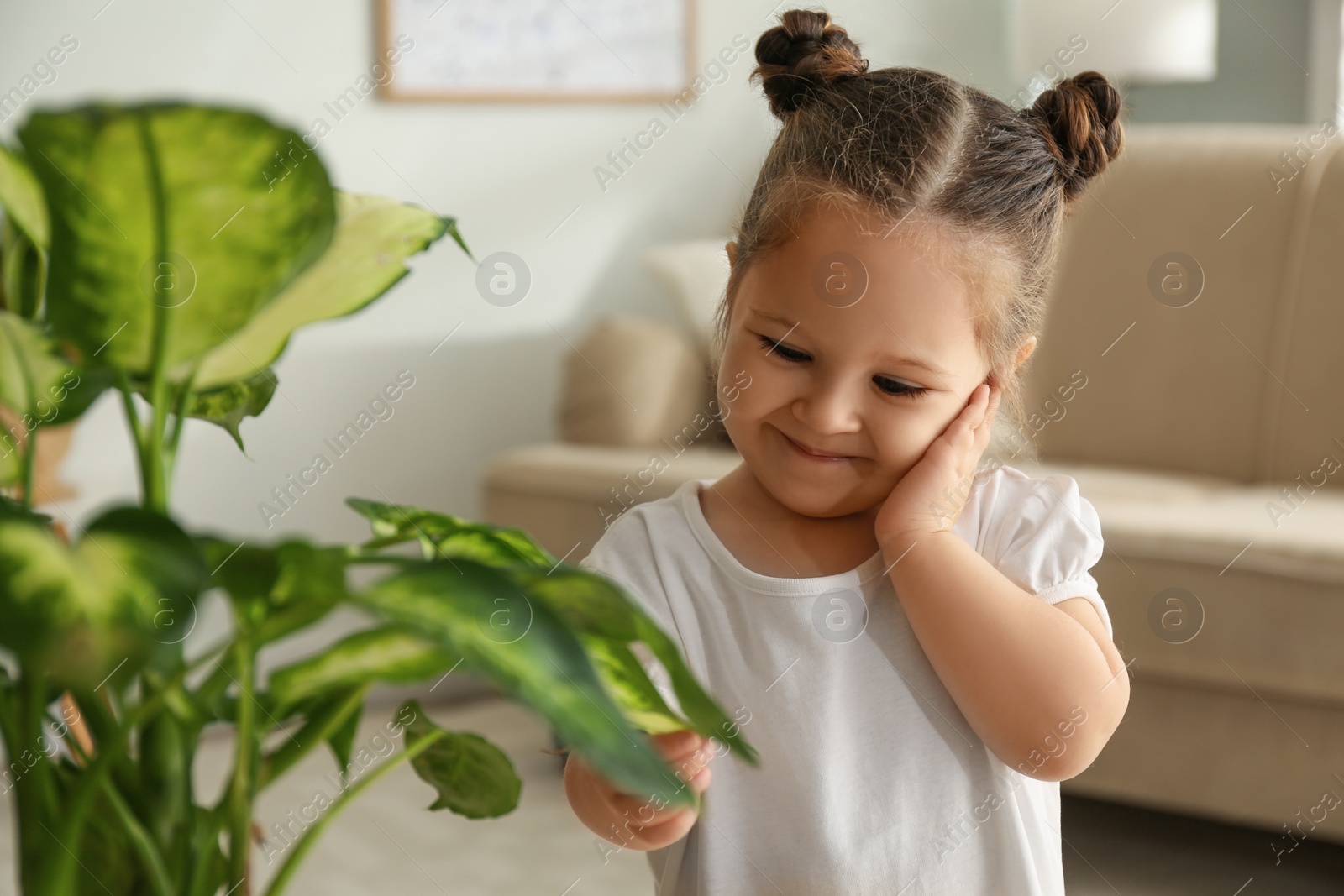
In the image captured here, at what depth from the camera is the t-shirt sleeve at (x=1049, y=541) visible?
0.76m

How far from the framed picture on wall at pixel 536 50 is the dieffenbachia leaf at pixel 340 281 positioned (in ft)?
7.55

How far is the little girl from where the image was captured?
73cm

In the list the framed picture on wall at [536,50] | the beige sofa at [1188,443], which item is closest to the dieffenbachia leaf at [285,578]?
the beige sofa at [1188,443]

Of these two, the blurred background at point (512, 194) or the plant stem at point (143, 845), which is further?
the blurred background at point (512, 194)

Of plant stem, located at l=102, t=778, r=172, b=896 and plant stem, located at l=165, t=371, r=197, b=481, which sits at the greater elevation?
plant stem, located at l=165, t=371, r=197, b=481

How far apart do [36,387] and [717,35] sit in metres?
2.91

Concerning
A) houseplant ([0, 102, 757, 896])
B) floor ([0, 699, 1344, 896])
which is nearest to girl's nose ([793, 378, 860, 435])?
houseplant ([0, 102, 757, 896])

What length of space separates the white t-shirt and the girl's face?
7cm

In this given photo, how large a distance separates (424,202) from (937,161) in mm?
1980

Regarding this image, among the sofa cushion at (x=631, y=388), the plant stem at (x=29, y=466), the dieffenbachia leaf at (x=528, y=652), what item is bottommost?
the sofa cushion at (x=631, y=388)

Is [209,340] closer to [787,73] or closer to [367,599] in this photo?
[367,599]

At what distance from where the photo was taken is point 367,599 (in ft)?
0.94

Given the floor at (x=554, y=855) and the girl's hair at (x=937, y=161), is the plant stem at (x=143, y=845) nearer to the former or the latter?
the girl's hair at (x=937, y=161)

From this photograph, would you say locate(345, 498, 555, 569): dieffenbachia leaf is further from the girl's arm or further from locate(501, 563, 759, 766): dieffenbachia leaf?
the girl's arm
